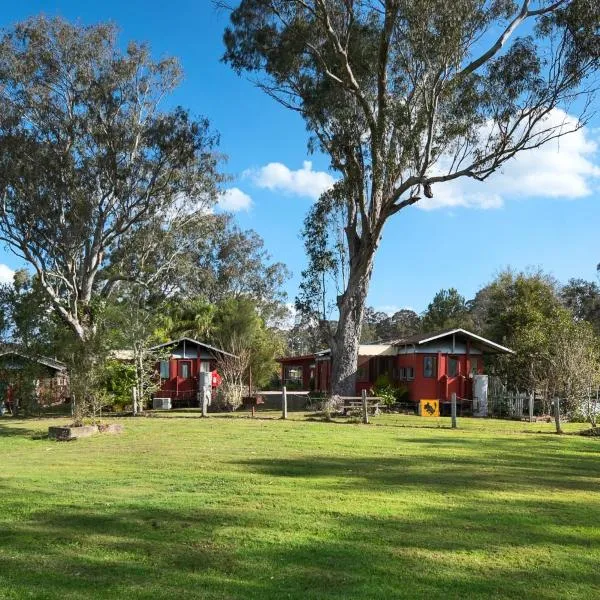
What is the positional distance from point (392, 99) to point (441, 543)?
74.4 feet

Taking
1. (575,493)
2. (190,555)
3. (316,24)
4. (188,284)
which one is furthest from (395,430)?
(188,284)

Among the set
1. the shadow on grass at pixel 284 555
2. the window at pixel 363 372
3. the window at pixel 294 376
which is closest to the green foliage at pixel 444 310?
the window at pixel 294 376

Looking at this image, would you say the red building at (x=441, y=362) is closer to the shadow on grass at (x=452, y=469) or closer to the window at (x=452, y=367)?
the window at (x=452, y=367)

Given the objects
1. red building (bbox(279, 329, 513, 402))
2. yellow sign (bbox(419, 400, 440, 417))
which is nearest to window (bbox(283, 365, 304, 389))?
red building (bbox(279, 329, 513, 402))

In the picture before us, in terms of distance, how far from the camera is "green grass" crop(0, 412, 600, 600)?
5.31 meters

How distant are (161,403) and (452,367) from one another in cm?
1412

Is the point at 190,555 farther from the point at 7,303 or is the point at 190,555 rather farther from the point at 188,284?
the point at 188,284

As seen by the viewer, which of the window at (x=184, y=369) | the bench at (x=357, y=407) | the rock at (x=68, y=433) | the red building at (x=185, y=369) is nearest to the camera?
the rock at (x=68, y=433)

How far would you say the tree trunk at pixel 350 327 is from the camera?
28.0 m

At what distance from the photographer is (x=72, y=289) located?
1155 inches

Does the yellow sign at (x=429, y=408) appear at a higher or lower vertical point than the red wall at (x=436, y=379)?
lower

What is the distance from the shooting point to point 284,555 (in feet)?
19.5

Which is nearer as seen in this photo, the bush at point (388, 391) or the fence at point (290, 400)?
the bush at point (388, 391)

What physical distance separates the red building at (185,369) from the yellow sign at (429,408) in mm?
11814
